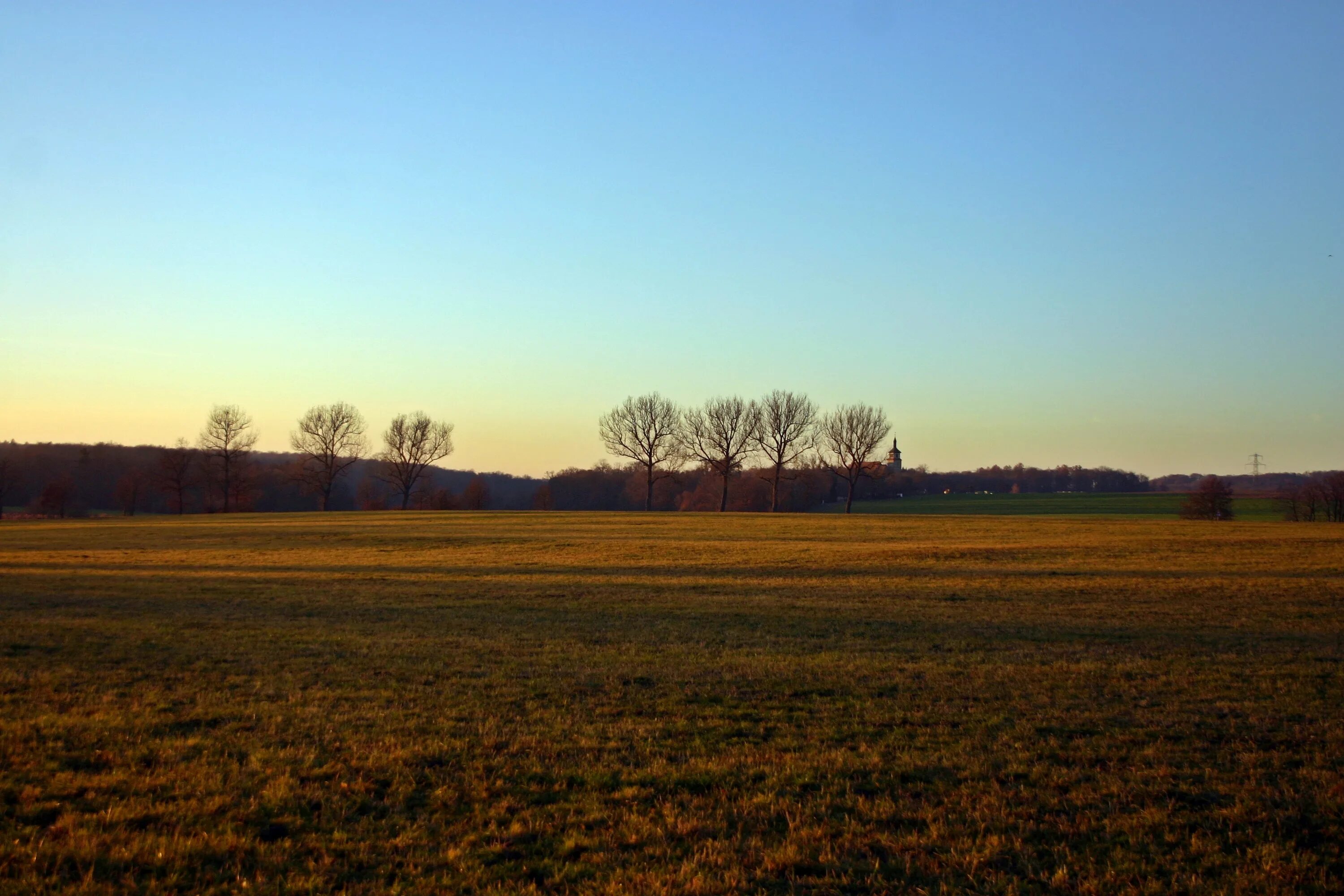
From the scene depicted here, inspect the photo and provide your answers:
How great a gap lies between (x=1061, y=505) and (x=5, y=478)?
123408 mm

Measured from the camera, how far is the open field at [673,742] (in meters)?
5.43

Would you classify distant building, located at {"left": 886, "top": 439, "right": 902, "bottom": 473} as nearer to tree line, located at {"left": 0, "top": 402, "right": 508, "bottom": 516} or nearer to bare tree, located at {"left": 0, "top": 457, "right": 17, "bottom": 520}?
tree line, located at {"left": 0, "top": 402, "right": 508, "bottom": 516}

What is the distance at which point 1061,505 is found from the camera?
92.4 m

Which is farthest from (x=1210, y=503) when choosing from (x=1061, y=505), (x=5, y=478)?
(x=5, y=478)

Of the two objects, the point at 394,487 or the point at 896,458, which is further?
the point at 896,458

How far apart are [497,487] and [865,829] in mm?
137152

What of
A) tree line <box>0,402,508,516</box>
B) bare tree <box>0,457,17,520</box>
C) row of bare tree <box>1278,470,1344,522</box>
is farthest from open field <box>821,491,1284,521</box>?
bare tree <box>0,457,17,520</box>

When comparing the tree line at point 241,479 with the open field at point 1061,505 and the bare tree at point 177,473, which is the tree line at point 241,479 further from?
the open field at point 1061,505

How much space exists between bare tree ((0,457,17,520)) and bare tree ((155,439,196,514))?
1748 centimetres

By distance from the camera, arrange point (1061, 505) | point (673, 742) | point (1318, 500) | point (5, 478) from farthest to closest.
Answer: point (5, 478) < point (1061, 505) < point (1318, 500) < point (673, 742)

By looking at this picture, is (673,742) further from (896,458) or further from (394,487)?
(896,458)

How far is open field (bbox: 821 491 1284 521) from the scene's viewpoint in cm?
8206

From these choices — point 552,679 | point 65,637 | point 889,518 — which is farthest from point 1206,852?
point 889,518

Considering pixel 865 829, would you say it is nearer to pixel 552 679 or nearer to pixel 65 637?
pixel 552 679
